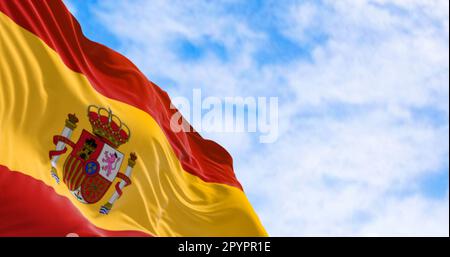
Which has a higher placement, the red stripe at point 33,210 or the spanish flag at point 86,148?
the spanish flag at point 86,148

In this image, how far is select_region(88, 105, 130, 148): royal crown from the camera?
1040cm

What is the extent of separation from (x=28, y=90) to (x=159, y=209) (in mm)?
3681

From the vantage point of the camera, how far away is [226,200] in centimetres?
1399

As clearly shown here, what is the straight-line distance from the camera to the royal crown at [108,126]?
10.4 meters

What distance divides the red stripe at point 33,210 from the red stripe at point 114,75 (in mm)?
2599

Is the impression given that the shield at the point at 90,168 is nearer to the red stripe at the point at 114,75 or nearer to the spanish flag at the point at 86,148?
the spanish flag at the point at 86,148

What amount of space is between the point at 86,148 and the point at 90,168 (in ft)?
1.07

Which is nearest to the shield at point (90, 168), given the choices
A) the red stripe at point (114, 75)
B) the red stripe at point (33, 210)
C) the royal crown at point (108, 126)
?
the royal crown at point (108, 126)

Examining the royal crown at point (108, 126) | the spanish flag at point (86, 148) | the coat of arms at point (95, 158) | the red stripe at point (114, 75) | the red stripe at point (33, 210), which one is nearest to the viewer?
the red stripe at point (33, 210)

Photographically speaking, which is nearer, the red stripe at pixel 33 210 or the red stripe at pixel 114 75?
the red stripe at pixel 33 210

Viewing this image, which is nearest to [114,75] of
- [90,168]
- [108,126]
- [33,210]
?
[108,126]

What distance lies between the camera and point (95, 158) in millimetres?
10242

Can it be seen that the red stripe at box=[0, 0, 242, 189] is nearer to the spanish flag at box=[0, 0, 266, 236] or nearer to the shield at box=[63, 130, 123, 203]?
the spanish flag at box=[0, 0, 266, 236]

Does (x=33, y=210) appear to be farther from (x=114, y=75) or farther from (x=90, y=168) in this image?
(x=114, y=75)
